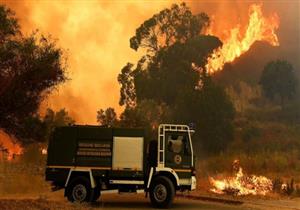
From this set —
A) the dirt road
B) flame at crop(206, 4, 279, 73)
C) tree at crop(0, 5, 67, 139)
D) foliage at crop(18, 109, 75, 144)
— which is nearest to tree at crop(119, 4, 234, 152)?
flame at crop(206, 4, 279, 73)

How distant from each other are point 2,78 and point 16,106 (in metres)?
1.06

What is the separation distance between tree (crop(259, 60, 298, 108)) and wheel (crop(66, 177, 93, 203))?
6391 centimetres

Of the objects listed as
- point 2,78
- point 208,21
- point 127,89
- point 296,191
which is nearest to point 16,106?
point 2,78

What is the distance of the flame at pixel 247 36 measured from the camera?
61875 mm

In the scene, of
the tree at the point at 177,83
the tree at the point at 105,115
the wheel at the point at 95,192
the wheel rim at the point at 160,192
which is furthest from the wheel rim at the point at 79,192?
the tree at the point at 105,115

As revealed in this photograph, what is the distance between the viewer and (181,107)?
158 feet

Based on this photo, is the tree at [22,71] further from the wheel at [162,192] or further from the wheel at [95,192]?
the wheel at [162,192]

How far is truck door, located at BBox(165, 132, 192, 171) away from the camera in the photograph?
17.8m

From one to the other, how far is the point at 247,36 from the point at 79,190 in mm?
58583

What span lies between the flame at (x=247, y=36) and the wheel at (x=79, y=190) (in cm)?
4266

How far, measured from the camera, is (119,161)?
17750 mm

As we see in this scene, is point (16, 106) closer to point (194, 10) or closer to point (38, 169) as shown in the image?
point (38, 169)

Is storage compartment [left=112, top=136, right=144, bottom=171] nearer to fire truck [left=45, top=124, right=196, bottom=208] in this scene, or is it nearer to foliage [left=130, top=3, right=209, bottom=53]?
fire truck [left=45, top=124, right=196, bottom=208]

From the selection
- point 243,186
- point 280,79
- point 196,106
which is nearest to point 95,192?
point 243,186
